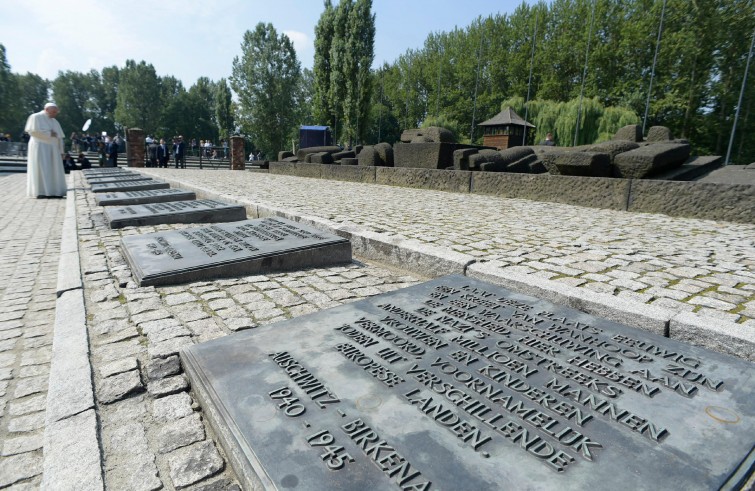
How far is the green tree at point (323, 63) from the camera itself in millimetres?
37250

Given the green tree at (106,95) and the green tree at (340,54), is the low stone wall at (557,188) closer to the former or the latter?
the green tree at (340,54)

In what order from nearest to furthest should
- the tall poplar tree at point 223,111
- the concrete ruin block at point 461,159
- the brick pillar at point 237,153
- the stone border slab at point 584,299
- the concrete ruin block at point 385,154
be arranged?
the stone border slab at point 584,299, the concrete ruin block at point 461,159, the concrete ruin block at point 385,154, the brick pillar at point 237,153, the tall poplar tree at point 223,111

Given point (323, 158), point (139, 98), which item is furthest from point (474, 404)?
point (139, 98)

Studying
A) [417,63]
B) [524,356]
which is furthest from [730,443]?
[417,63]

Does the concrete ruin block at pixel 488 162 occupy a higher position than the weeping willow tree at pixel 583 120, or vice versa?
the weeping willow tree at pixel 583 120

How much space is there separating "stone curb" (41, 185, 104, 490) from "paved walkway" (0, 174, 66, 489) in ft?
0.50

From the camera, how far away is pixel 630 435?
1.45 meters

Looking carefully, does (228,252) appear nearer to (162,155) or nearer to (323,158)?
(323,158)

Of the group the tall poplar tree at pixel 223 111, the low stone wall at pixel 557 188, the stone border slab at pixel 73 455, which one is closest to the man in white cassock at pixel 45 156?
the low stone wall at pixel 557 188

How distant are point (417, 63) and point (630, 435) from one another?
56910 millimetres

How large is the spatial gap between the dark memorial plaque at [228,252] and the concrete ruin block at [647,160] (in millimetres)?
6341

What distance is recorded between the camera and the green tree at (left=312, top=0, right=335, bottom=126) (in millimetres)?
37250

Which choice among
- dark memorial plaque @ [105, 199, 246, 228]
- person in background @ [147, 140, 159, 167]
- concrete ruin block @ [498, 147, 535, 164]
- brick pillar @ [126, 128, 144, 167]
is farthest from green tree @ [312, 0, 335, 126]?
dark memorial plaque @ [105, 199, 246, 228]

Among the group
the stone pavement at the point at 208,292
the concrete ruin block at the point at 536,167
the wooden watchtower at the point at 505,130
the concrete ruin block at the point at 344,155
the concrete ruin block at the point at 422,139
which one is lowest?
the stone pavement at the point at 208,292
